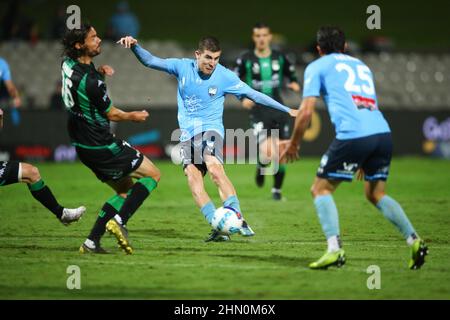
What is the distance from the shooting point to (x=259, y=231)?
37.8 ft

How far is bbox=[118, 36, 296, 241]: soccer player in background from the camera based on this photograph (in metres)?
Result: 10.5

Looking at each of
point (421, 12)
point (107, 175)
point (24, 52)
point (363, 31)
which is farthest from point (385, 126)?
point (421, 12)

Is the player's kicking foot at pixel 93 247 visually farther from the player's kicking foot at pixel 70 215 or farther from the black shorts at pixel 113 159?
the player's kicking foot at pixel 70 215

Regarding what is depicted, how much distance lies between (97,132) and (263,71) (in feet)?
21.8

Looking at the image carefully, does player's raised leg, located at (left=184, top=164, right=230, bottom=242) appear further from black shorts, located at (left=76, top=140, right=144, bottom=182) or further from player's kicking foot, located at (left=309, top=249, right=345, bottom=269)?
player's kicking foot, located at (left=309, top=249, right=345, bottom=269)

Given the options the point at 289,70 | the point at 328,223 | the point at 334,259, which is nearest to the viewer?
the point at 334,259

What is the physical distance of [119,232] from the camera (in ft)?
30.1

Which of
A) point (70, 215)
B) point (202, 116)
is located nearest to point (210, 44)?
point (202, 116)

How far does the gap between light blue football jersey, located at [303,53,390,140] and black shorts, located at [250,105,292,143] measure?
6.88m

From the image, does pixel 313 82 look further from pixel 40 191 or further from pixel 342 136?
pixel 40 191

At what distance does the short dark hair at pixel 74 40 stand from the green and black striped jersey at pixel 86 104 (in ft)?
0.26

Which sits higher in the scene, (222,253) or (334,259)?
(334,259)

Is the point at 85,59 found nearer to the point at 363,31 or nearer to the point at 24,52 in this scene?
the point at 24,52

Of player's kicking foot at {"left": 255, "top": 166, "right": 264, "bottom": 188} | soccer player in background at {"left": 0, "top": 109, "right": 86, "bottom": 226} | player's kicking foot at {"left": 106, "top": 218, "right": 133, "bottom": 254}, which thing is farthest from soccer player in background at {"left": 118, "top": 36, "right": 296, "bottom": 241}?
Result: player's kicking foot at {"left": 255, "top": 166, "right": 264, "bottom": 188}
